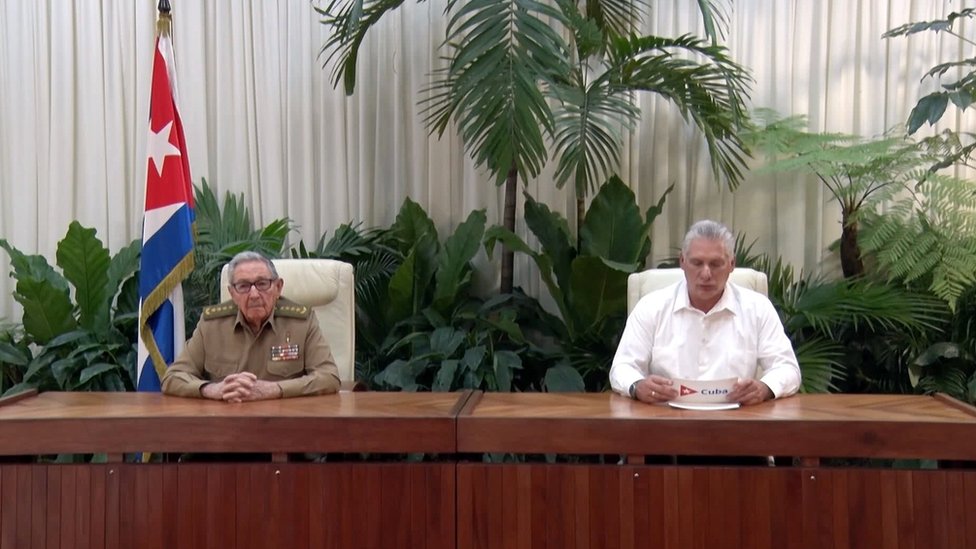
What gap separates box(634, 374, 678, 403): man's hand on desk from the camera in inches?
92.0

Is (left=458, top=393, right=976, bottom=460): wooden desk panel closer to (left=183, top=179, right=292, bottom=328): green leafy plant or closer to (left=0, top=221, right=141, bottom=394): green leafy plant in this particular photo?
(left=183, top=179, right=292, bottom=328): green leafy plant

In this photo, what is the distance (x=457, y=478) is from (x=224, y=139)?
10.6ft

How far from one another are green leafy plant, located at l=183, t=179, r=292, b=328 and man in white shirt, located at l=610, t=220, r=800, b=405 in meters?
2.27

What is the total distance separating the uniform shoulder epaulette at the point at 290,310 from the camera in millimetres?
2816

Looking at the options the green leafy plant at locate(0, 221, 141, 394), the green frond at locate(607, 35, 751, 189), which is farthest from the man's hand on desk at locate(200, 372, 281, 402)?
the green frond at locate(607, 35, 751, 189)

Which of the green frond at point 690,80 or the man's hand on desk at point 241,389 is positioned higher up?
the green frond at point 690,80

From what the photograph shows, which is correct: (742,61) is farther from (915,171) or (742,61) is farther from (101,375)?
(101,375)

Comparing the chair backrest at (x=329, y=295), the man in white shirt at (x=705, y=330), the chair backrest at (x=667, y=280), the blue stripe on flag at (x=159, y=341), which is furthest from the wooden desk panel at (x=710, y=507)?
the blue stripe on flag at (x=159, y=341)

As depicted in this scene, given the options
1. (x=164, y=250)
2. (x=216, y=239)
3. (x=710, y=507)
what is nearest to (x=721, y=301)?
(x=710, y=507)

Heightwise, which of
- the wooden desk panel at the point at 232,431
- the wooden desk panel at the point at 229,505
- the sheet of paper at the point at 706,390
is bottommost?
the wooden desk panel at the point at 229,505

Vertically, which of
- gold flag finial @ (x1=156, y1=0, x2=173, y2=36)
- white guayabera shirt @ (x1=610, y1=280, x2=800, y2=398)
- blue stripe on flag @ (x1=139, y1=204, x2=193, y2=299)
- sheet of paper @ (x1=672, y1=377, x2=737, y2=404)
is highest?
gold flag finial @ (x1=156, y1=0, x2=173, y2=36)

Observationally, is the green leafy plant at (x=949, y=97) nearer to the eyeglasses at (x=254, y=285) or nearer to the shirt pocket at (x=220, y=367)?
the eyeglasses at (x=254, y=285)

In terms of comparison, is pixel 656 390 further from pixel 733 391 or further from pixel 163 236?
pixel 163 236

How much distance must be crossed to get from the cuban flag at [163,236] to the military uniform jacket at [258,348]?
1077 mm
